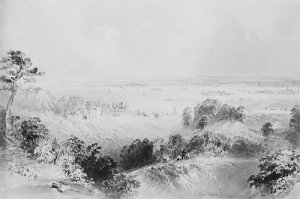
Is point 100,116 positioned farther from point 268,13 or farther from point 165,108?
point 268,13

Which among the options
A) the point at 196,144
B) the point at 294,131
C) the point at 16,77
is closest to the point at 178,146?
the point at 196,144

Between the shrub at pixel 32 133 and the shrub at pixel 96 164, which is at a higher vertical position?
the shrub at pixel 32 133

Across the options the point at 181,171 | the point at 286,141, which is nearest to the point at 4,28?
the point at 181,171

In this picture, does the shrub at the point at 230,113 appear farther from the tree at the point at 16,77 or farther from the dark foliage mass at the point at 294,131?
the tree at the point at 16,77

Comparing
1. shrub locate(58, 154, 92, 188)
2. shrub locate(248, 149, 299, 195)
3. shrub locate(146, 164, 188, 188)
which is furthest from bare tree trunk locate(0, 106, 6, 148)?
shrub locate(248, 149, 299, 195)

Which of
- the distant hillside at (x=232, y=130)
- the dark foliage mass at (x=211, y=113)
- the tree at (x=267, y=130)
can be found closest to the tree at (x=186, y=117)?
the dark foliage mass at (x=211, y=113)

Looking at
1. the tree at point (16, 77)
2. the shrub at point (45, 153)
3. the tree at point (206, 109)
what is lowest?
the shrub at point (45, 153)
